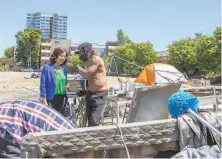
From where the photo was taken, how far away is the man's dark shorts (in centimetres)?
423

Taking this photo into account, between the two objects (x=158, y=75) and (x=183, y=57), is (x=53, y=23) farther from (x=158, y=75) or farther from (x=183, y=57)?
(x=158, y=75)

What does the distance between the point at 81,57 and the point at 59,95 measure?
671 mm

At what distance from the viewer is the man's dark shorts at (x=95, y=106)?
4.23 metres

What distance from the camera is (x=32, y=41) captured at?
253ft

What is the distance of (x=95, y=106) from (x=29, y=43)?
7591cm

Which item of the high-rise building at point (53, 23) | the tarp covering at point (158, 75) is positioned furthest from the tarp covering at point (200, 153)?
the high-rise building at point (53, 23)

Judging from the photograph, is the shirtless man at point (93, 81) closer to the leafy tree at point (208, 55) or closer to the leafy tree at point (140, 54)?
the leafy tree at point (208, 55)

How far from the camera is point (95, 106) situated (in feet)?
14.2

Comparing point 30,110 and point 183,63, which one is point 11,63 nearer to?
point 183,63

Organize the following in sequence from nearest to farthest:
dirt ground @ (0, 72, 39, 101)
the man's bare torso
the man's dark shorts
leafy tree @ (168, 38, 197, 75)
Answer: the man's dark shorts < the man's bare torso < dirt ground @ (0, 72, 39, 101) < leafy tree @ (168, 38, 197, 75)

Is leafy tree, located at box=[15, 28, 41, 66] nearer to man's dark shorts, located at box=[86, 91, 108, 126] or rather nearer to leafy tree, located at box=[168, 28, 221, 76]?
leafy tree, located at box=[168, 28, 221, 76]

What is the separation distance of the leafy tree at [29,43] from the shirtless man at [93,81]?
7393 cm

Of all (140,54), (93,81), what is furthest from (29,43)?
(93,81)

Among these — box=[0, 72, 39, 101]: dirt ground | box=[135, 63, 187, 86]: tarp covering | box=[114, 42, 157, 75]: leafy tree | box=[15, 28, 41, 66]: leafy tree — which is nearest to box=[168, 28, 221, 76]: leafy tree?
box=[114, 42, 157, 75]: leafy tree
